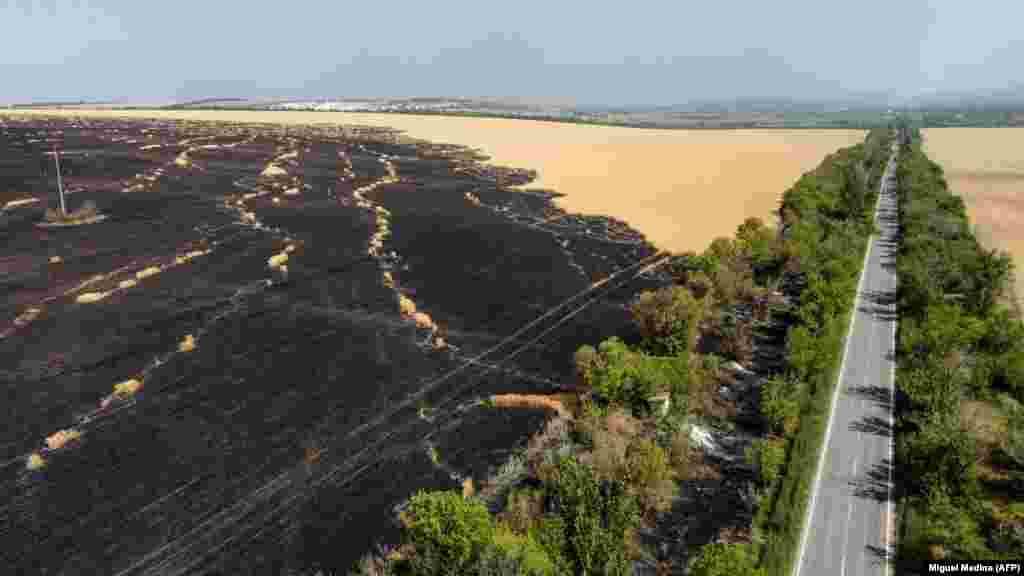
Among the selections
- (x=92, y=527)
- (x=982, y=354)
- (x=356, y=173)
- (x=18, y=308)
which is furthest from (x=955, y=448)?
(x=356, y=173)

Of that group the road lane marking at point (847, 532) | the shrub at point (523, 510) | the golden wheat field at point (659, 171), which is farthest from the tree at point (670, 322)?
the golden wheat field at point (659, 171)

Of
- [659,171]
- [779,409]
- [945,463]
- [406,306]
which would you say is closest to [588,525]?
[779,409]

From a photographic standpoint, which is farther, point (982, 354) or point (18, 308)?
point (18, 308)

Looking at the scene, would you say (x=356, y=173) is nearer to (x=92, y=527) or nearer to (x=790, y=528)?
(x=92, y=527)

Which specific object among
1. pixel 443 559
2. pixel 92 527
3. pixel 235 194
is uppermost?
pixel 235 194

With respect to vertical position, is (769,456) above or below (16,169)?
below

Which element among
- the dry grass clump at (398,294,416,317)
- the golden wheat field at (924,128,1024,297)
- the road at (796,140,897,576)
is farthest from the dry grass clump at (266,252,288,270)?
the golden wheat field at (924,128,1024,297)

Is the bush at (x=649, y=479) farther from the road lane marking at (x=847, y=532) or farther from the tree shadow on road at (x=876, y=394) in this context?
the tree shadow on road at (x=876, y=394)
